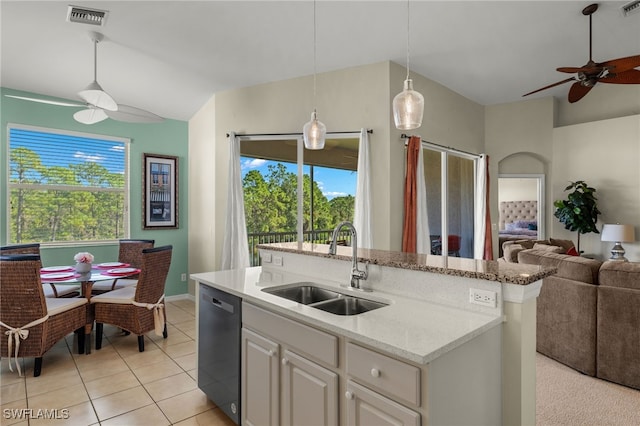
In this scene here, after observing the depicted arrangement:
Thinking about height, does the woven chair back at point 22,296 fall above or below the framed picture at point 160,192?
below

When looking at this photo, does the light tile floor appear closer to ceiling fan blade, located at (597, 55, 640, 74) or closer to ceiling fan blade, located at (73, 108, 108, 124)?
ceiling fan blade, located at (73, 108, 108, 124)

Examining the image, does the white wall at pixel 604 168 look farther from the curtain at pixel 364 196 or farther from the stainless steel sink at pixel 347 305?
the stainless steel sink at pixel 347 305

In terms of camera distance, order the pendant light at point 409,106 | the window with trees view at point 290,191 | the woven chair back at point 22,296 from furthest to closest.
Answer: the window with trees view at point 290,191
the woven chair back at point 22,296
the pendant light at point 409,106

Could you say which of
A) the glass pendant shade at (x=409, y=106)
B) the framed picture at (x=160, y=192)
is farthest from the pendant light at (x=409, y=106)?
the framed picture at (x=160, y=192)

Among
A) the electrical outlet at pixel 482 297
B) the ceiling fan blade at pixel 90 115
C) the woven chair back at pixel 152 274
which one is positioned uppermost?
the ceiling fan blade at pixel 90 115

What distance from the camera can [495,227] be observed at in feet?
19.3

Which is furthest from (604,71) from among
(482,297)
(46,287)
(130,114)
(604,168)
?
A: (46,287)

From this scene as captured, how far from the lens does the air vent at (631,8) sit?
9.68 ft

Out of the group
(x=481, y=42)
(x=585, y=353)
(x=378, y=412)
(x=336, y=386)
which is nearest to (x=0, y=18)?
(x=336, y=386)

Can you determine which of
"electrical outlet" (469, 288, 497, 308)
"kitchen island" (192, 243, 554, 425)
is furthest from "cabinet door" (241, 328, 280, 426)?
"electrical outlet" (469, 288, 497, 308)

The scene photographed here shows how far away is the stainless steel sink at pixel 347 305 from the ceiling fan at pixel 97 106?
2.53m

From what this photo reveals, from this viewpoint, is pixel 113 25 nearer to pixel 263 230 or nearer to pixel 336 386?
pixel 263 230

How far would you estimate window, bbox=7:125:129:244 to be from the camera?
4.26m

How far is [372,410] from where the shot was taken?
135 centimetres
